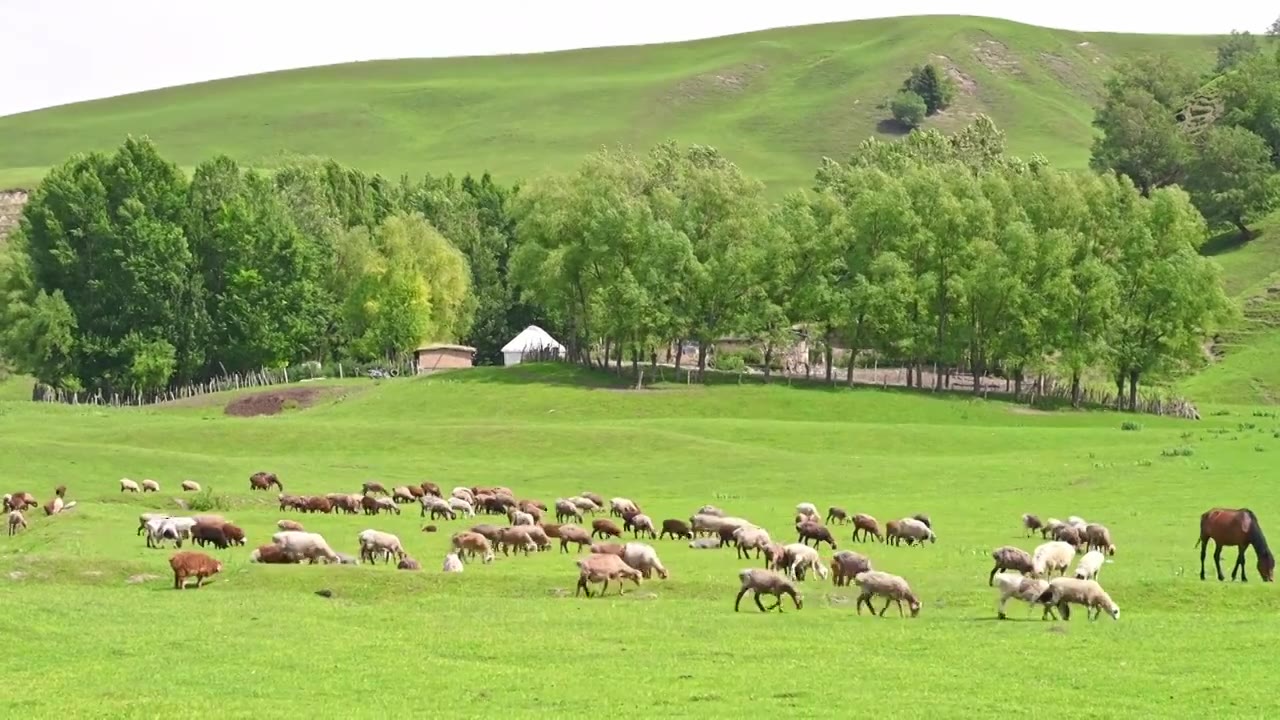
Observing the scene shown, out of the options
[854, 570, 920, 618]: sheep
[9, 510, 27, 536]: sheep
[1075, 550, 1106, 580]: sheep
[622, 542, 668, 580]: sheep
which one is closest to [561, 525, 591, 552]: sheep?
[622, 542, 668, 580]: sheep

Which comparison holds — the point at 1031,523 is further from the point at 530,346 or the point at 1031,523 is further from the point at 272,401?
the point at 530,346

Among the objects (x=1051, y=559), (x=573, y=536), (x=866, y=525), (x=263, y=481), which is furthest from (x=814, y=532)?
(x=263, y=481)

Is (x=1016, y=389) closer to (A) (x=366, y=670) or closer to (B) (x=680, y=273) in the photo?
(B) (x=680, y=273)

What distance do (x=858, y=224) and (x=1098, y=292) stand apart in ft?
55.2

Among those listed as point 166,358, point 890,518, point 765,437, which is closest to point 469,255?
point 166,358

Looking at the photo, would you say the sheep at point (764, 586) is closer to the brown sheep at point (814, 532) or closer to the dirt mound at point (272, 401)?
the brown sheep at point (814, 532)

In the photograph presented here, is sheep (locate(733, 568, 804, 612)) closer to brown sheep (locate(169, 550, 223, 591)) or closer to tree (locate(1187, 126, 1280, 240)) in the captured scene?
brown sheep (locate(169, 550, 223, 591))

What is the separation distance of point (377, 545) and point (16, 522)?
40.4ft

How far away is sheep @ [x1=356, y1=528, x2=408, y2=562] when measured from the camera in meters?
38.2

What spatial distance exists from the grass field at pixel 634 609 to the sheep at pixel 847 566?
18.5 inches

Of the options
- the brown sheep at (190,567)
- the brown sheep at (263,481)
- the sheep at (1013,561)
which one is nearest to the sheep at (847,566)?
the sheep at (1013,561)

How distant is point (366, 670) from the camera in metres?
24.2

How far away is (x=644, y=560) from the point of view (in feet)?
116

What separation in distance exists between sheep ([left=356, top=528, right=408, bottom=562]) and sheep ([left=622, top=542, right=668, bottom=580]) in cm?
595
